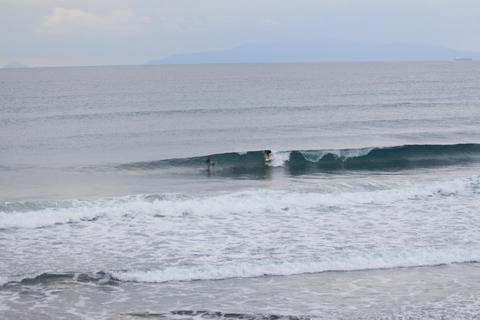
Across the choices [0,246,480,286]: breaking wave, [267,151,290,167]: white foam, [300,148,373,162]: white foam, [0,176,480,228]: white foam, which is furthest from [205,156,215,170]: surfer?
[0,246,480,286]: breaking wave

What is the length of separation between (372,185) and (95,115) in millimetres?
29923

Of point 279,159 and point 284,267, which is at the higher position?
point 279,159

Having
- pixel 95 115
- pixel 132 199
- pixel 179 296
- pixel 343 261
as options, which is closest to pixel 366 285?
pixel 343 261

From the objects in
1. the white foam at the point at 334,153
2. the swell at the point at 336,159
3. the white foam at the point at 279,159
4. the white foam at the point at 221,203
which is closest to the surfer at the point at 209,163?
the swell at the point at 336,159

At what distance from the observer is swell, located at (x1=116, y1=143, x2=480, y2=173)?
84.1ft

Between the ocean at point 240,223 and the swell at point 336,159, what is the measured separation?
0.33 ft

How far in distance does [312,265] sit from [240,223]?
4142 mm

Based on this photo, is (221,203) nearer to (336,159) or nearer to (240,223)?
(240,223)

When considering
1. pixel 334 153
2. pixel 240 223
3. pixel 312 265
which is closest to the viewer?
pixel 312 265

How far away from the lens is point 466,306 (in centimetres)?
990

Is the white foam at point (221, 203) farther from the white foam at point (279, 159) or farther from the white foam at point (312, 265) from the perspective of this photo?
the white foam at point (279, 159)

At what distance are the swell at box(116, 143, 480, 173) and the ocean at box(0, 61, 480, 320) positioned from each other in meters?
0.10

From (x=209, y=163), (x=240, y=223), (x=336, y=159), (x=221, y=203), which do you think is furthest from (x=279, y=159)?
(x=240, y=223)

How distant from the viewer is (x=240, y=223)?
15.9 m
